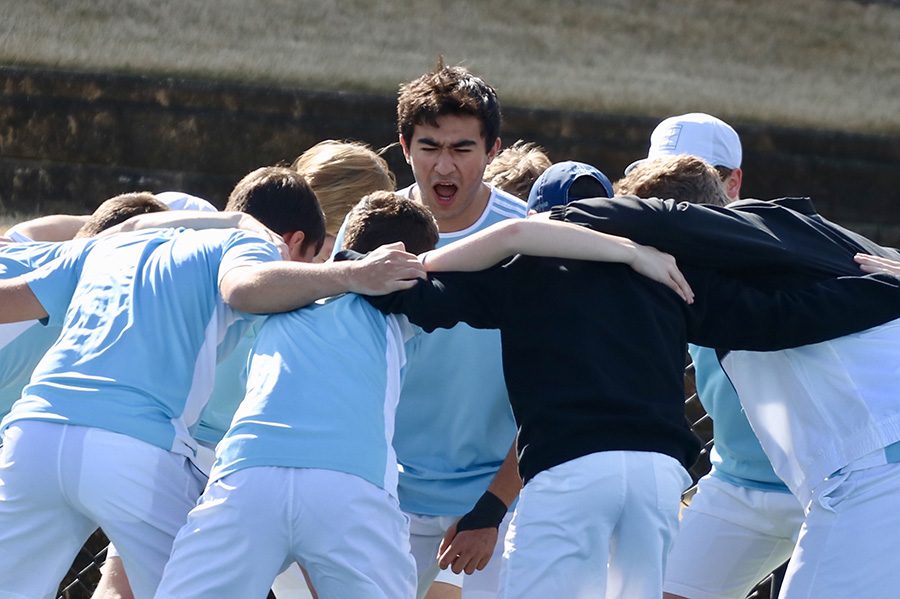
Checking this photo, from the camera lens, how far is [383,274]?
2689mm

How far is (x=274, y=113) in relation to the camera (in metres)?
8.51

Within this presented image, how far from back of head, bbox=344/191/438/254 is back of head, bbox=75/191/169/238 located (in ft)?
2.10

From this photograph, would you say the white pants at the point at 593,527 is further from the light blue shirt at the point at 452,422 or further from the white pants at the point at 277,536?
the light blue shirt at the point at 452,422

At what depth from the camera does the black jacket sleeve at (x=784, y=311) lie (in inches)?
105

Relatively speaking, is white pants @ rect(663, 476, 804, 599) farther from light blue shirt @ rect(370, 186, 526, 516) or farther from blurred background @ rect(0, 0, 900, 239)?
blurred background @ rect(0, 0, 900, 239)

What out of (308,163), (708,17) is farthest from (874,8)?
(308,163)

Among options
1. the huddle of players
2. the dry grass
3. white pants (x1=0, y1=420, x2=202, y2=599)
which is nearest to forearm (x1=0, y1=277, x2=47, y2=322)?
the huddle of players

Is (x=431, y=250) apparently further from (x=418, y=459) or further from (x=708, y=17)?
(x=708, y=17)

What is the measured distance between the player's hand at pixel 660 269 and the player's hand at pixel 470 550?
710 millimetres

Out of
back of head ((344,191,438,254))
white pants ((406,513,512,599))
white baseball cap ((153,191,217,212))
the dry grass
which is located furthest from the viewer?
the dry grass

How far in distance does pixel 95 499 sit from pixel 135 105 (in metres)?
6.12

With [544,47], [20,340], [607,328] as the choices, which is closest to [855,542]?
[607,328]

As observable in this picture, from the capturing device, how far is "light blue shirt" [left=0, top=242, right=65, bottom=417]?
3.11 meters

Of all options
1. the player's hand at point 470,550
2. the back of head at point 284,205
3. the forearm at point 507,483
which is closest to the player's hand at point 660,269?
the forearm at point 507,483
